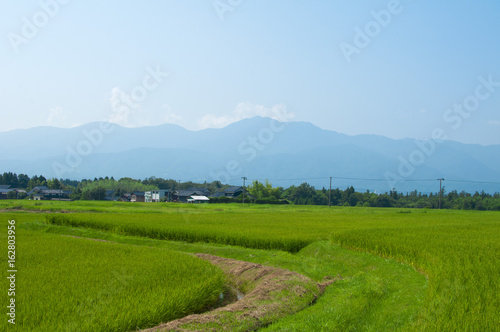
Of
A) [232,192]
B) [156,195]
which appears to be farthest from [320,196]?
[156,195]

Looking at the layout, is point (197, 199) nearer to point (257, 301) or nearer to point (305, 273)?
point (305, 273)

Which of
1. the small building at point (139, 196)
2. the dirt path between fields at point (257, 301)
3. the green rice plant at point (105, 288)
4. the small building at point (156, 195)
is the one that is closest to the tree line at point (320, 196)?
the small building at point (139, 196)

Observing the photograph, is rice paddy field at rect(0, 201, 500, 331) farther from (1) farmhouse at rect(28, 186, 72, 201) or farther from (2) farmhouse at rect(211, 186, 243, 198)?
(1) farmhouse at rect(28, 186, 72, 201)

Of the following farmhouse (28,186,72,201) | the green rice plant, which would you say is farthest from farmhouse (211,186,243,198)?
the green rice plant

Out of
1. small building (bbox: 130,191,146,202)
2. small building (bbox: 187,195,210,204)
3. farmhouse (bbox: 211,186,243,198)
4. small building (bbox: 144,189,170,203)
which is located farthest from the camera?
small building (bbox: 130,191,146,202)

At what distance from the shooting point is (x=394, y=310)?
23.0 ft

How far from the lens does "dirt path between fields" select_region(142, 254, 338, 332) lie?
5914 millimetres

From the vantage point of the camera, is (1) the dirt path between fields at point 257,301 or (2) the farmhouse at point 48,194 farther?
(2) the farmhouse at point 48,194

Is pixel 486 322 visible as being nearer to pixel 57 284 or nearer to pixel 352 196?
pixel 57 284

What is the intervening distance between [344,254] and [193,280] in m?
6.96

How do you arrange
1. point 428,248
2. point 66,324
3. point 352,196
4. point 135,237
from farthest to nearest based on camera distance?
point 352,196, point 135,237, point 428,248, point 66,324

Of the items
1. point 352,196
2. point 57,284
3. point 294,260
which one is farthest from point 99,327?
point 352,196

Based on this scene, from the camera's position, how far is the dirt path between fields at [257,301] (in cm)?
591

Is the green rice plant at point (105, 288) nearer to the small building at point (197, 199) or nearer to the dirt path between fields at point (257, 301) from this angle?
the dirt path between fields at point (257, 301)
